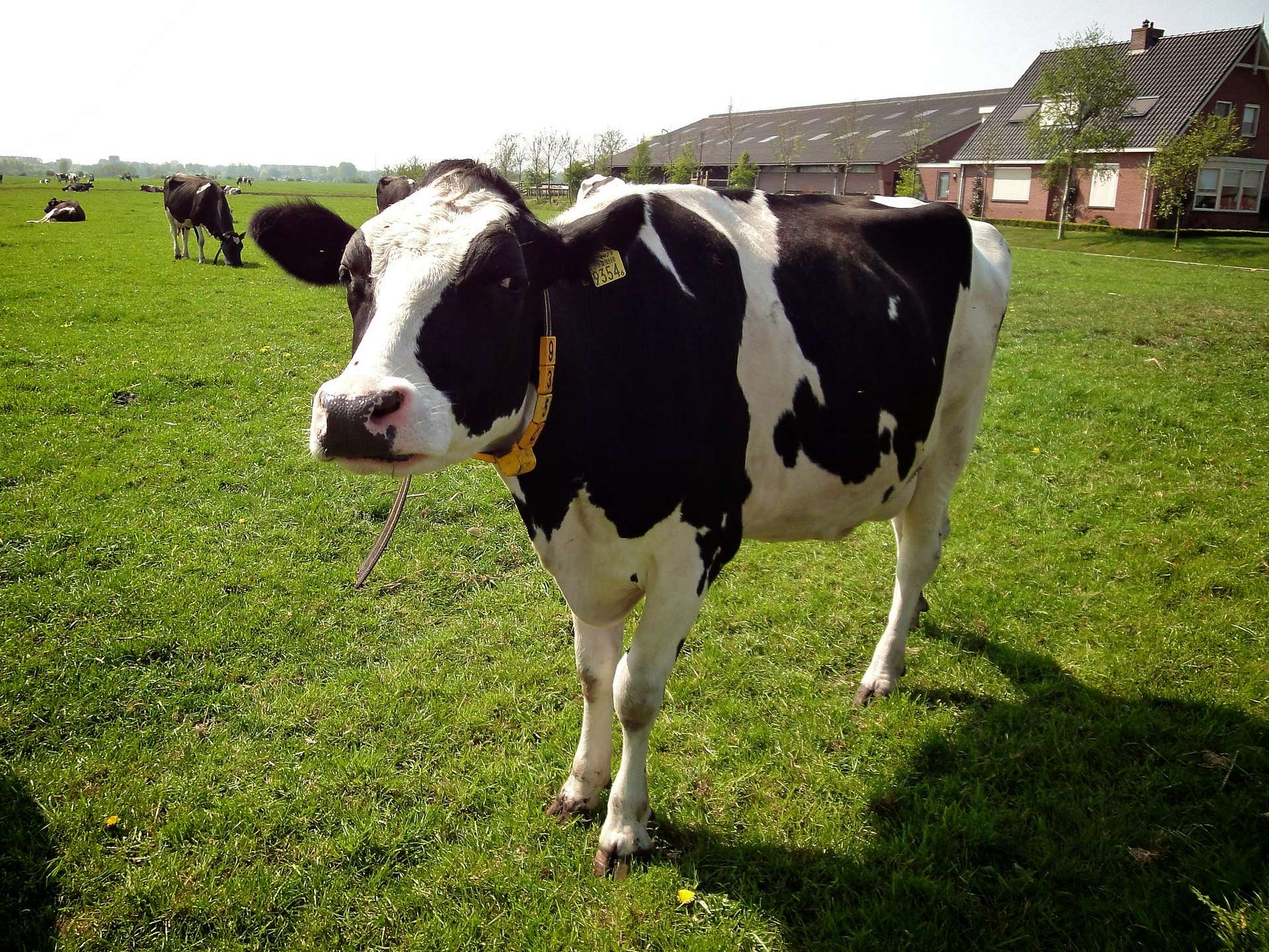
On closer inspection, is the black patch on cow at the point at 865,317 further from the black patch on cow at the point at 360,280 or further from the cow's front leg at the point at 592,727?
the black patch on cow at the point at 360,280

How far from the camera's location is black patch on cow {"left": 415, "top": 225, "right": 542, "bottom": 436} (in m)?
2.34

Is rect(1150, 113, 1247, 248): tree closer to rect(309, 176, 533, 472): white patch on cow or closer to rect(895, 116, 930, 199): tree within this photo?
rect(895, 116, 930, 199): tree

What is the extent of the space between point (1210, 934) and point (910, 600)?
76.0 inches

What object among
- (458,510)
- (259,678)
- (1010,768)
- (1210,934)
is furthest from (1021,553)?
(259,678)

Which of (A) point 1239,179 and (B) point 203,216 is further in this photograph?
(A) point 1239,179

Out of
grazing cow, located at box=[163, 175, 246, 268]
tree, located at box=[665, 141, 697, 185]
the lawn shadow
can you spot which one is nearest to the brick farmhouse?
tree, located at box=[665, 141, 697, 185]

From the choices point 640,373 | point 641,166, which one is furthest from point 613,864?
point 641,166

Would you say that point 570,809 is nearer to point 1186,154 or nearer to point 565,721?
point 565,721

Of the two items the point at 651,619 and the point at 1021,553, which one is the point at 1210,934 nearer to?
the point at 651,619

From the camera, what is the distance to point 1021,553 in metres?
5.96

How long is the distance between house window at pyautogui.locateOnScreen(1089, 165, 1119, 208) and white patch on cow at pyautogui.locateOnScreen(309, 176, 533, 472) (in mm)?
45010

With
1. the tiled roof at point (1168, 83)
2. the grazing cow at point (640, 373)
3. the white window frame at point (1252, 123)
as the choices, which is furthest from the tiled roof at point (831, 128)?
the grazing cow at point (640, 373)

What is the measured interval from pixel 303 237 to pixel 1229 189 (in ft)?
164

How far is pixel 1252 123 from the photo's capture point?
41.7 m
